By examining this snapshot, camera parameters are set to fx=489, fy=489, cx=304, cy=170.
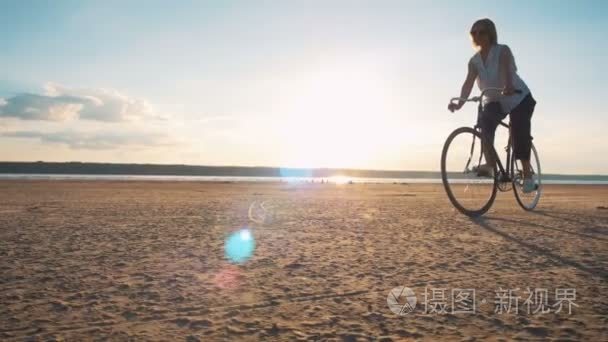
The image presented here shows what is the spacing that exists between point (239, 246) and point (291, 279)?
37.2 inches

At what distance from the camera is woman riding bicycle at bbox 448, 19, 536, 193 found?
209 inches

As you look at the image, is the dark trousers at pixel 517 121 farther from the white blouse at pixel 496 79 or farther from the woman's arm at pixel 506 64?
the woman's arm at pixel 506 64

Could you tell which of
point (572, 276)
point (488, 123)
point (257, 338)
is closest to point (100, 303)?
point (257, 338)

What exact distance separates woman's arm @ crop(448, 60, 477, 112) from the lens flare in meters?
3.04

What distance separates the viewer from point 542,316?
1694mm

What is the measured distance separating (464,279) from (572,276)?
55cm

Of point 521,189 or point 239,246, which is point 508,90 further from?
point 239,246

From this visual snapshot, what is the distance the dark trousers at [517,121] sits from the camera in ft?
17.9

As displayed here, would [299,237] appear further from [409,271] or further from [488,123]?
[488,123]

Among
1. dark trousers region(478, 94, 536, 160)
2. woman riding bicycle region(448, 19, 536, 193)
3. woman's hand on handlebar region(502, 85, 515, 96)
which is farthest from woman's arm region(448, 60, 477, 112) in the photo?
woman's hand on handlebar region(502, 85, 515, 96)

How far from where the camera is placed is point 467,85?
5711 millimetres

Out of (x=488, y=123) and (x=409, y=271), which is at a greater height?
(x=488, y=123)

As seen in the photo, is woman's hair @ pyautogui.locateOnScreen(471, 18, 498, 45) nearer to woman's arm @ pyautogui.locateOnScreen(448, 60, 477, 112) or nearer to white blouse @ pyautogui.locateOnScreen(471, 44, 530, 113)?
white blouse @ pyautogui.locateOnScreen(471, 44, 530, 113)

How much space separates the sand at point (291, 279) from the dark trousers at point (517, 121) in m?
1.53
